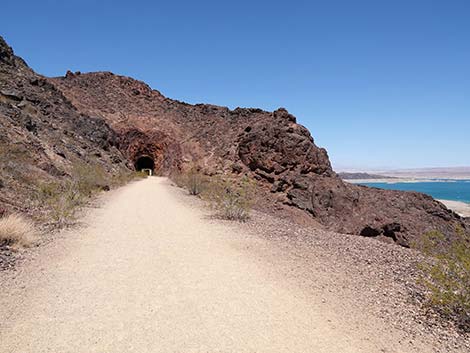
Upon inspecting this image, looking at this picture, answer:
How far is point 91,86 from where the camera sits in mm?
47562

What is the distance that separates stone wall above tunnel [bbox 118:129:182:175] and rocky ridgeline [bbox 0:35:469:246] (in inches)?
11.0

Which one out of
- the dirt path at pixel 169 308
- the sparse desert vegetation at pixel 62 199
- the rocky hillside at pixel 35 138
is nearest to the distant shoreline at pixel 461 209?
the rocky hillside at pixel 35 138

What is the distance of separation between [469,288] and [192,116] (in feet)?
149

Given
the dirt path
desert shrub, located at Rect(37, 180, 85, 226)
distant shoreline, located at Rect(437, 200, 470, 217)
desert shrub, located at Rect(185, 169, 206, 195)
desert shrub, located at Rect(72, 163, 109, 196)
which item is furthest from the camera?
distant shoreline, located at Rect(437, 200, 470, 217)

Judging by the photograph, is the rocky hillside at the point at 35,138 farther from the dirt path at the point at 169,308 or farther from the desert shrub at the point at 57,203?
the dirt path at the point at 169,308

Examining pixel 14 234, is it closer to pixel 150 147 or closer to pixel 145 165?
pixel 150 147

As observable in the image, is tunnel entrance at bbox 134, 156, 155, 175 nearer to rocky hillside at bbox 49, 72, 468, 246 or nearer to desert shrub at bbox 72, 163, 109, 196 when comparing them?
rocky hillside at bbox 49, 72, 468, 246

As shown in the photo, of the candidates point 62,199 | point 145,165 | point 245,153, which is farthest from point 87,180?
point 145,165

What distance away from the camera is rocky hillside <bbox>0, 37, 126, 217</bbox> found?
44.1ft

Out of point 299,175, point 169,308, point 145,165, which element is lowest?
point 169,308

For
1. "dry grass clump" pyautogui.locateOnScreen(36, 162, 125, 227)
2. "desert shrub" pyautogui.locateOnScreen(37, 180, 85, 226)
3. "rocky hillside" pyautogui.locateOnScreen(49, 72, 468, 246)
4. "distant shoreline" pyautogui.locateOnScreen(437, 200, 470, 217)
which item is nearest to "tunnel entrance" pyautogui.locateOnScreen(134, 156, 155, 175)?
"rocky hillside" pyautogui.locateOnScreen(49, 72, 468, 246)

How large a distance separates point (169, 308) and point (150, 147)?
42465mm

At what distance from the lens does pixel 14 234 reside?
24.9 ft

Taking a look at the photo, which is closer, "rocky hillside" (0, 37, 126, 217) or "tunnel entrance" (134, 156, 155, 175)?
"rocky hillside" (0, 37, 126, 217)
